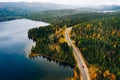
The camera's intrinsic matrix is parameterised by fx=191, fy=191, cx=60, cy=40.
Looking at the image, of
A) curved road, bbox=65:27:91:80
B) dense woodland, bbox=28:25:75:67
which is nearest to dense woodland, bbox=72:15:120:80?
curved road, bbox=65:27:91:80

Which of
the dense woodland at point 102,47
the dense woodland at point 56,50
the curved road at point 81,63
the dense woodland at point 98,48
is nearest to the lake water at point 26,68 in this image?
the dense woodland at point 56,50

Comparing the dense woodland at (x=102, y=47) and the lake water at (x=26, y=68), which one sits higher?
the dense woodland at (x=102, y=47)

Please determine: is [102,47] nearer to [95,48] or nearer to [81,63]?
[95,48]

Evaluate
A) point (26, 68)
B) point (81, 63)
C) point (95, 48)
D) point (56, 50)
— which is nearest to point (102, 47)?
point (95, 48)

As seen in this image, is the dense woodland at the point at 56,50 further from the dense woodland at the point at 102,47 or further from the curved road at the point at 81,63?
the dense woodland at the point at 102,47

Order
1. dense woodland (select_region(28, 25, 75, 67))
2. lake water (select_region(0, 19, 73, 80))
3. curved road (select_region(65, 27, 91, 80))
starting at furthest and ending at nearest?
dense woodland (select_region(28, 25, 75, 67)), lake water (select_region(0, 19, 73, 80)), curved road (select_region(65, 27, 91, 80))

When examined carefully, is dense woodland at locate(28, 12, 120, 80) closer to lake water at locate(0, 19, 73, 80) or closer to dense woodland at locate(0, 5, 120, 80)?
dense woodland at locate(0, 5, 120, 80)

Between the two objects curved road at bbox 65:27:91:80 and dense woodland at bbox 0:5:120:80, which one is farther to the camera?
dense woodland at bbox 0:5:120:80

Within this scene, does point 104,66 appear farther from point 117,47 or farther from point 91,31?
point 91,31

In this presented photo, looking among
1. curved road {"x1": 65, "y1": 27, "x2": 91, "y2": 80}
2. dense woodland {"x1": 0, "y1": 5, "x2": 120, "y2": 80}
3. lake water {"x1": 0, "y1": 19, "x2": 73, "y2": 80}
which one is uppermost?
dense woodland {"x1": 0, "y1": 5, "x2": 120, "y2": 80}
